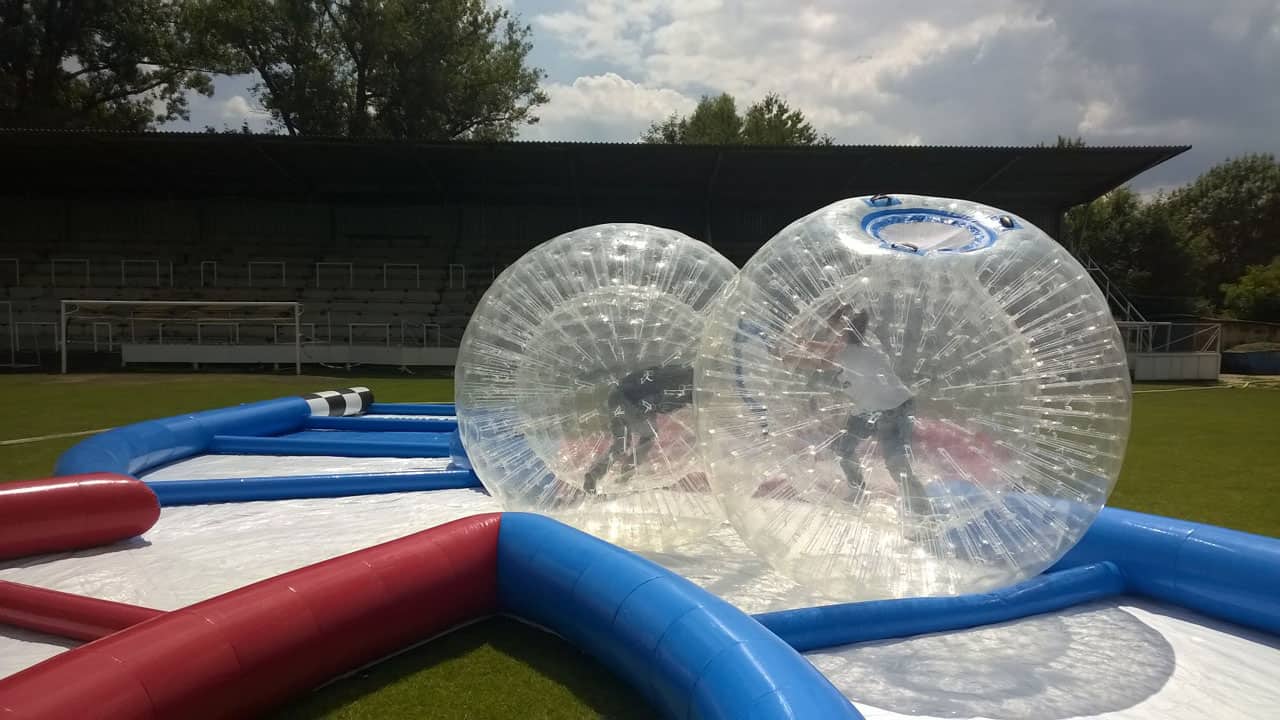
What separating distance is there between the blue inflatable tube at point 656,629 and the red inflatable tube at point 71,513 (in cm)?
232

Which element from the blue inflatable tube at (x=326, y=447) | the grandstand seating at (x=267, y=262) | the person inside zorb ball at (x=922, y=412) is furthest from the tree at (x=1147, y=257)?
the person inside zorb ball at (x=922, y=412)

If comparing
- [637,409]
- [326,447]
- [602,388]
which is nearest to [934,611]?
[637,409]

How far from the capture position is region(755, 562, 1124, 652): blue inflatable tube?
2906mm

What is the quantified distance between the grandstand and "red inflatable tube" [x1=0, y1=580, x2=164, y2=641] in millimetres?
16130

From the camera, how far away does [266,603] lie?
254 centimetres

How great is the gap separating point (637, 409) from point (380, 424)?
5.24 meters

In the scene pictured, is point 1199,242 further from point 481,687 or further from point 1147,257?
point 481,687

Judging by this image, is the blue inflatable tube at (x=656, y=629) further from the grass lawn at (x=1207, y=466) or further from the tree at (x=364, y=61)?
the tree at (x=364, y=61)

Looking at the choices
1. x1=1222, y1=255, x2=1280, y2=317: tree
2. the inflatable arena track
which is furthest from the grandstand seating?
x1=1222, y1=255, x2=1280, y2=317: tree

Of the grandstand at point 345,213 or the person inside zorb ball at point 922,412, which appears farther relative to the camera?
the grandstand at point 345,213

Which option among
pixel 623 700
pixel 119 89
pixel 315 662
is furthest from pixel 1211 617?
pixel 119 89

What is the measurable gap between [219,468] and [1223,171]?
5818 cm

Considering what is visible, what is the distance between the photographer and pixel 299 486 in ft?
16.9

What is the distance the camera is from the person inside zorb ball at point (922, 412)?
2779mm
